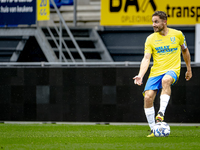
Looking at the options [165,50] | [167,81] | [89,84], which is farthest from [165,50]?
[89,84]

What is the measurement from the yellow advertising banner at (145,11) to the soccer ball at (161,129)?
15.4ft

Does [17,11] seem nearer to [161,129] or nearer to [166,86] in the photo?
[166,86]

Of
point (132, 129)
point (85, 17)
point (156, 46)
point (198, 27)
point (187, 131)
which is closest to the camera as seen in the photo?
point (156, 46)

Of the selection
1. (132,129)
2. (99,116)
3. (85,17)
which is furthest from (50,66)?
(85,17)

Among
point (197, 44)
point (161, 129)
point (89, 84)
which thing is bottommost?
point (161, 129)

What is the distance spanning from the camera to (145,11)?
11.4m

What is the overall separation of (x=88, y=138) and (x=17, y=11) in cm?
517

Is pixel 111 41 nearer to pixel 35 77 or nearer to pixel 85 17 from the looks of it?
pixel 85 17

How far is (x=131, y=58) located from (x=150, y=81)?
5335mm

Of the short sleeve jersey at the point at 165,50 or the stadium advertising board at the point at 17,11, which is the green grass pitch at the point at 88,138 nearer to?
the short sleeve jersey at the point at 165,50

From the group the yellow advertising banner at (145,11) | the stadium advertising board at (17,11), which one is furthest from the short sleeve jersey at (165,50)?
the stadium advertising board at (17,11)

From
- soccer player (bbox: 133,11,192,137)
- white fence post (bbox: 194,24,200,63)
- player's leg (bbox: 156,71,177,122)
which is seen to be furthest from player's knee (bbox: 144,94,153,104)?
white fence post (bbox: 194,24,200,63)

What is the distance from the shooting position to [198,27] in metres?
10.9

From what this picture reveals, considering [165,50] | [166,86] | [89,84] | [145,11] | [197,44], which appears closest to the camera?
[166,86]
